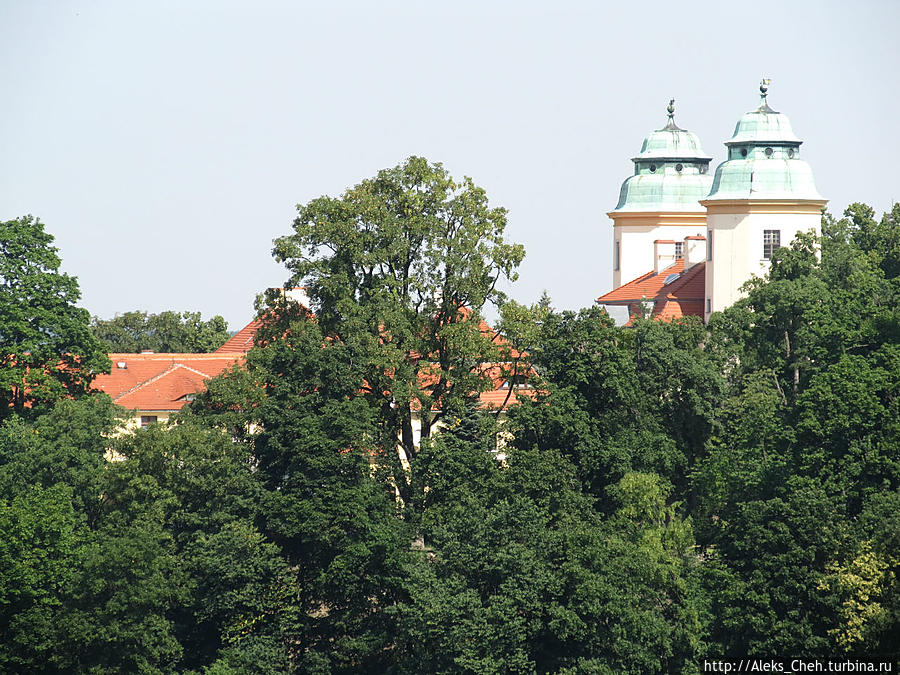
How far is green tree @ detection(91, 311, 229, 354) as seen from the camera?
96875 mm

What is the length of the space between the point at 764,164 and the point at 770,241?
358cm

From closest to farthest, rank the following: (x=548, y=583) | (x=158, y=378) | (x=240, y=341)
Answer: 1. (x=548, y=583)
2. (x=158, y=378)
3. (x=240, y=341)

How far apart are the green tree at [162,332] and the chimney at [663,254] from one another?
26981 millimetres

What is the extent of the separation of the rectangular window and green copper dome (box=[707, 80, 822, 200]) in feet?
5.42

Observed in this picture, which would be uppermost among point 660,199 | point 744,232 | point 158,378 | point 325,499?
point 660,199

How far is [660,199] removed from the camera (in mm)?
95188

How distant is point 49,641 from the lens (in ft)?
143

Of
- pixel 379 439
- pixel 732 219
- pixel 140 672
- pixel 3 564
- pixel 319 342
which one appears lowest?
pixel 140 672

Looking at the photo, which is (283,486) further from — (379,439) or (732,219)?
(732,219)

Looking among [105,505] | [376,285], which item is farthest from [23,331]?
[376,285]

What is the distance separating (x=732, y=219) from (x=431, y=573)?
34.8 meters

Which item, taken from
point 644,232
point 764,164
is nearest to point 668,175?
point 644,232

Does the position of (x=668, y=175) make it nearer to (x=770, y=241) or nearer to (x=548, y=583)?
(x=770, y=241)

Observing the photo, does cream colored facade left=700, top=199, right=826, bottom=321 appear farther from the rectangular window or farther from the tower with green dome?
the tower with green dome
